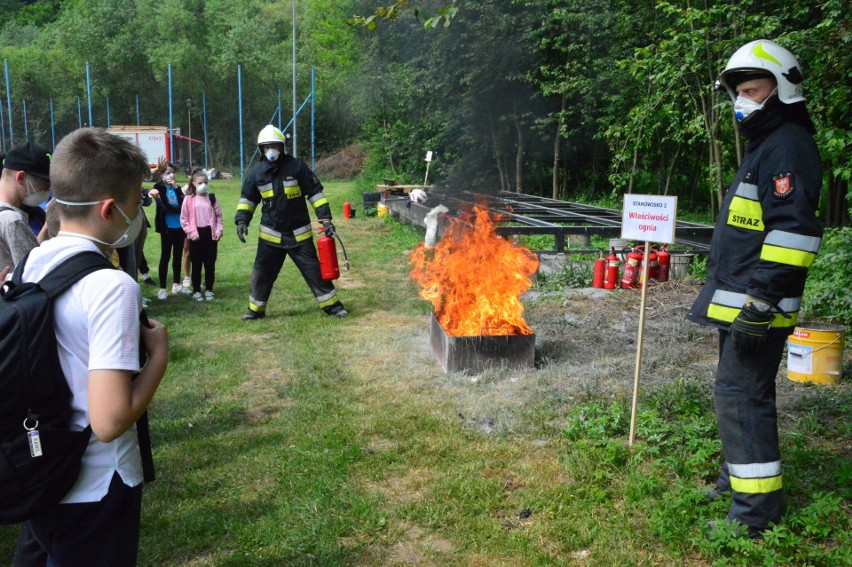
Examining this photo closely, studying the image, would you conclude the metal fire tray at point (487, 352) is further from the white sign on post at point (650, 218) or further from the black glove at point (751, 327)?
the black glove at point (751, 327)

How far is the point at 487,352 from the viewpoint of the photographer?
19.5 feet

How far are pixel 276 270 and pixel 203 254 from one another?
1.62 meters

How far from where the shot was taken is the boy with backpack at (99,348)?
1.79 metres

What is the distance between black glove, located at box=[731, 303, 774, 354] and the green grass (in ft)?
3.02

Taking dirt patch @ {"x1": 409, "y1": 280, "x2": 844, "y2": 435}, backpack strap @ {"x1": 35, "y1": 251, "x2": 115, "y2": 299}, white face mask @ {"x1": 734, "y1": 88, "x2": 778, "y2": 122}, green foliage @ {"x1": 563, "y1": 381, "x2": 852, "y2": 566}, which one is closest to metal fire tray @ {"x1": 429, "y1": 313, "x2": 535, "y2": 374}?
dirt patch @ {"x1": 409, "y1": 280, "x2": 844, "y2": 435}

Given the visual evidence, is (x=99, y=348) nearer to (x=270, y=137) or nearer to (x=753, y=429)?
(x=753, y=429)

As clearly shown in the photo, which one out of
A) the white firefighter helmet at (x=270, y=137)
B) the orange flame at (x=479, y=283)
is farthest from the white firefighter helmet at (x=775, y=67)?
the white firefighter helmet at (x=270, y=137)

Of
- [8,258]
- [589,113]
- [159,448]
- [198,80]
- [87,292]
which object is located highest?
[198,80]

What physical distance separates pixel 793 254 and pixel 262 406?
4.09 metres

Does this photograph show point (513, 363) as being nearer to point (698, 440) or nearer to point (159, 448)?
point (698, 440)

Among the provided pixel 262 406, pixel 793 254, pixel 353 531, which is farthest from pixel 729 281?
pixel 262 406

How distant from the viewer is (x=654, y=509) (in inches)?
143

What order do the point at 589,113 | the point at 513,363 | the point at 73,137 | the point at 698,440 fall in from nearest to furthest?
the point at 73,137 → the point at 698,440 → the point at 513,363 → the point at 589,113

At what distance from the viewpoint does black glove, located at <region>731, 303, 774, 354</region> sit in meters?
3.07
